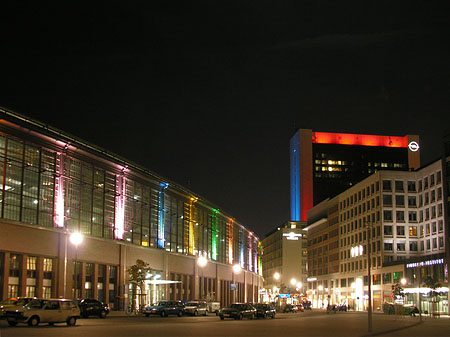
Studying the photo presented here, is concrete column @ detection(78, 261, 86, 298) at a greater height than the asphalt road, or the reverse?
concrete column @ detection(78, 261, 86, 298)

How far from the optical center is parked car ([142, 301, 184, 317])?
6712 cm

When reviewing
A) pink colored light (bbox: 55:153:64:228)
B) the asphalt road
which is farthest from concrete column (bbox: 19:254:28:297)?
the asphalt road

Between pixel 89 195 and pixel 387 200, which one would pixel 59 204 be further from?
pixel 387 200

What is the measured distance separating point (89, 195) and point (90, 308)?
16.9 m

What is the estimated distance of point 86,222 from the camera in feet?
231

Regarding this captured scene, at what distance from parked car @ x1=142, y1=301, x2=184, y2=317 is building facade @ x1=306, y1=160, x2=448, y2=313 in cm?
3963

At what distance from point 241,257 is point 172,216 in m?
43.7

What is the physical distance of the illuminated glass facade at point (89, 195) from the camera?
6006 cm

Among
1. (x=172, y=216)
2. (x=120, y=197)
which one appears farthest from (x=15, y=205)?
(x=172, y=216)

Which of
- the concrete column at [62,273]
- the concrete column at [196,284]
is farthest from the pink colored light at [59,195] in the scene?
the concrete column at [196,284]

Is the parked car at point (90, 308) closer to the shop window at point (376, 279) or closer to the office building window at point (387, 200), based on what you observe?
the shop window at point (376, 279)

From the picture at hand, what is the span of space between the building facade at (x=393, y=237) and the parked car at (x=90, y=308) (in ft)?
166

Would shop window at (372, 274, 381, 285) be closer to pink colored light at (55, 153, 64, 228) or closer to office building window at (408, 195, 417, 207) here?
office building window at (408, 195, 417, 207)

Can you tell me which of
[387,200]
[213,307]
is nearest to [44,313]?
[213,307]
